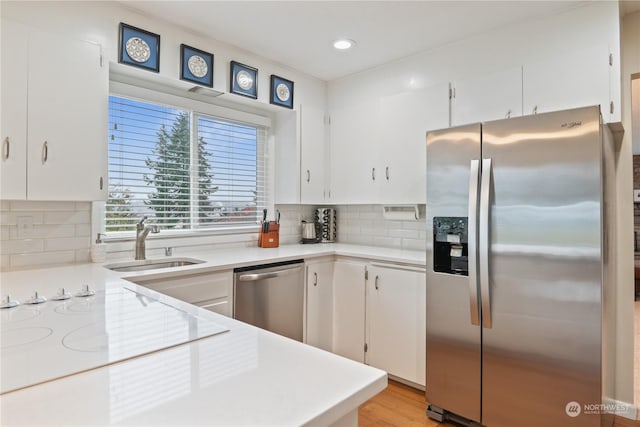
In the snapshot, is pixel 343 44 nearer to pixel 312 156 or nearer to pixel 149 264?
pixel 312 156

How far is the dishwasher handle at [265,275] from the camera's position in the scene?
2388 mm

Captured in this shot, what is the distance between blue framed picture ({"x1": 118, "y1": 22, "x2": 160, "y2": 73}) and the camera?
2.24 m

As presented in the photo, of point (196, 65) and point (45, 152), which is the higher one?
point (196, 65)

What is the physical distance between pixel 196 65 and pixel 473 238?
7.07 feet

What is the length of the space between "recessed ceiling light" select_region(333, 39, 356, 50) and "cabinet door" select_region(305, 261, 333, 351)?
168 centimetres

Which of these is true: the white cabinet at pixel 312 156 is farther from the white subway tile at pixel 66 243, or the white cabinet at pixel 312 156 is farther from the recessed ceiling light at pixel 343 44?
the white subway tile at pixel 66 243

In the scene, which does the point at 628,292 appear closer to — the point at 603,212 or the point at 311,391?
the point at 603,212

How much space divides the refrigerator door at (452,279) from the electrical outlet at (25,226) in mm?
2285

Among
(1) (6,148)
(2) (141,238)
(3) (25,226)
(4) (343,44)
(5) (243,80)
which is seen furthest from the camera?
(5) (243,80)

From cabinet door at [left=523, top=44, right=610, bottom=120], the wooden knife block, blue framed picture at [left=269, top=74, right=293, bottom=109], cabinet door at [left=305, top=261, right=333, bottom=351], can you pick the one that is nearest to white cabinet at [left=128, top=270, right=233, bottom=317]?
cabinet door at [left=305, top=261, right=333, bottom=351]

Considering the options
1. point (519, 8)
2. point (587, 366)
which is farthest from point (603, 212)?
point (519, 8)

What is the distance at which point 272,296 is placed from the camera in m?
2.57

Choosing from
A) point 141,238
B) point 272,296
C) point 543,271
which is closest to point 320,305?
point 272,296

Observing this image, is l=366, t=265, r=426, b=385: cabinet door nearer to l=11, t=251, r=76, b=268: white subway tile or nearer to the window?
the window
